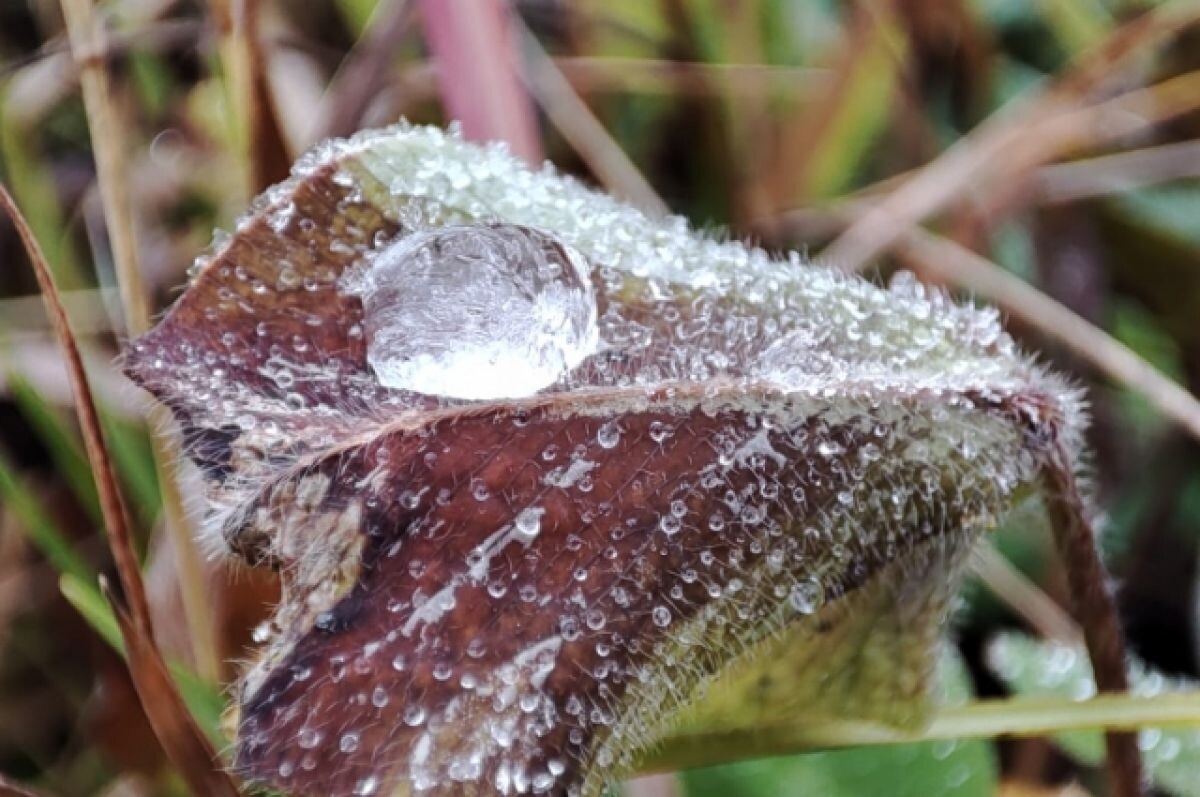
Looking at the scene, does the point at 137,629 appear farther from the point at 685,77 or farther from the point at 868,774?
the point at 685,77

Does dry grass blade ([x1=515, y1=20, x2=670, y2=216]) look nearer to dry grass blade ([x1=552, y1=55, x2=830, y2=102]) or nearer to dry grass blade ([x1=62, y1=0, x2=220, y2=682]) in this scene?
dry grass blade ([x1=552, y1=55, x2=830, y2=102])

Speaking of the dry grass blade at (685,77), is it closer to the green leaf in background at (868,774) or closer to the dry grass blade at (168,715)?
the green leaf in background at (868,774)

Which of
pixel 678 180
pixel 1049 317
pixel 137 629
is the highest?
pixel 678 180

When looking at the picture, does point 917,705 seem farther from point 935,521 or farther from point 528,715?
point 528,715

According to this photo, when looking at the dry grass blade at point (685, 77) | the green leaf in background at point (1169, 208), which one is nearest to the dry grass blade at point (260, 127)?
the dry grass blade at point (685, 77)

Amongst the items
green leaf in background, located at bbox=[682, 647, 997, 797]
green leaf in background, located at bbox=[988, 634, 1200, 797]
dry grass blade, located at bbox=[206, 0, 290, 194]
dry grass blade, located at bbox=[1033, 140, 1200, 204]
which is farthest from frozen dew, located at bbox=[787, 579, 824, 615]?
dry grass blade, located at bbox=[1033, 140, 1200, 204]

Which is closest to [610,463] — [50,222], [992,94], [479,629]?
[479,629]

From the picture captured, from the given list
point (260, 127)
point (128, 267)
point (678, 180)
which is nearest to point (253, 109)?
point (260, 127)
